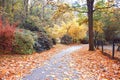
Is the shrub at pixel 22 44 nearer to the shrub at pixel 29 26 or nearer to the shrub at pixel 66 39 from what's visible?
the shrub at pixel 29 26

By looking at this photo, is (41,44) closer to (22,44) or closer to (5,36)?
(22,44)

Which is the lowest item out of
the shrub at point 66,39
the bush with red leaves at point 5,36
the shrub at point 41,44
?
the shrub at point 66,39

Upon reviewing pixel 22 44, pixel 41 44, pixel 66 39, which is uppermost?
pixel 22 44

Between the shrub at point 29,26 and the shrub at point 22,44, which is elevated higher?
the shrub at point 29,26

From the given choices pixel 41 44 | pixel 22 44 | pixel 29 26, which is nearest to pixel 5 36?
pixel 22 44

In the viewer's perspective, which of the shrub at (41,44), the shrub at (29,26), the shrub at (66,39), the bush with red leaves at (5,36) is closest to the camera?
the bush with red leaves at (5,36)

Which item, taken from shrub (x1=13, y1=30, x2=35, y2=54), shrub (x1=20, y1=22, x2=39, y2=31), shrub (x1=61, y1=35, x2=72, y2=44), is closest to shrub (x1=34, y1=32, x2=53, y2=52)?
shrub (x1=20, y1=22, x2=39, y2=31)

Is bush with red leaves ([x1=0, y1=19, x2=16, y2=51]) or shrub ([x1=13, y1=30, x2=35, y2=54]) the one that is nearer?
bush with red leaves ([x1=0, y1=19, x2=16, y2=51])

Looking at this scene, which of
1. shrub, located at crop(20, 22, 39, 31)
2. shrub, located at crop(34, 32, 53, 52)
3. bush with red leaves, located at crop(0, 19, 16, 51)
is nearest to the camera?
bush with red leaves, located at crop(0, 19, 16, 51)

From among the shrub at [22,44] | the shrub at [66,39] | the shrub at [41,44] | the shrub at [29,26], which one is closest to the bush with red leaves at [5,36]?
the shrub at [22,44]

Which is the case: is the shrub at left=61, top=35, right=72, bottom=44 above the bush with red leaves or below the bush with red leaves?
below

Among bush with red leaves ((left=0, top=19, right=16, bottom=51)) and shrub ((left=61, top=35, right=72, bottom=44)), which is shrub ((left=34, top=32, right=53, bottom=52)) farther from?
shrub ((left=61, top=35, right=72, bottom=44))

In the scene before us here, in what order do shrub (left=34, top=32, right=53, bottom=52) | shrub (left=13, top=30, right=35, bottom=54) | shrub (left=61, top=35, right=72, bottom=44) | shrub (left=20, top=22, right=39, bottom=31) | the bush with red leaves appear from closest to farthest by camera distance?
the bush with red leaves, shrub (left=13, top=30, right=35, bottom=54), shrub (left=34, top=32, right=53, bottom=52), shrub (left=20, top=22, right=39, bottom=31), shrub (left=61, top=35, right=72, bottom=44)

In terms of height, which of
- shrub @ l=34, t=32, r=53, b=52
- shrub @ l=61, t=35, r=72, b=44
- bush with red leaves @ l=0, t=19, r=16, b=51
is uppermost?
bush with red leaves @ l=0, t=19, r=16, b=51
